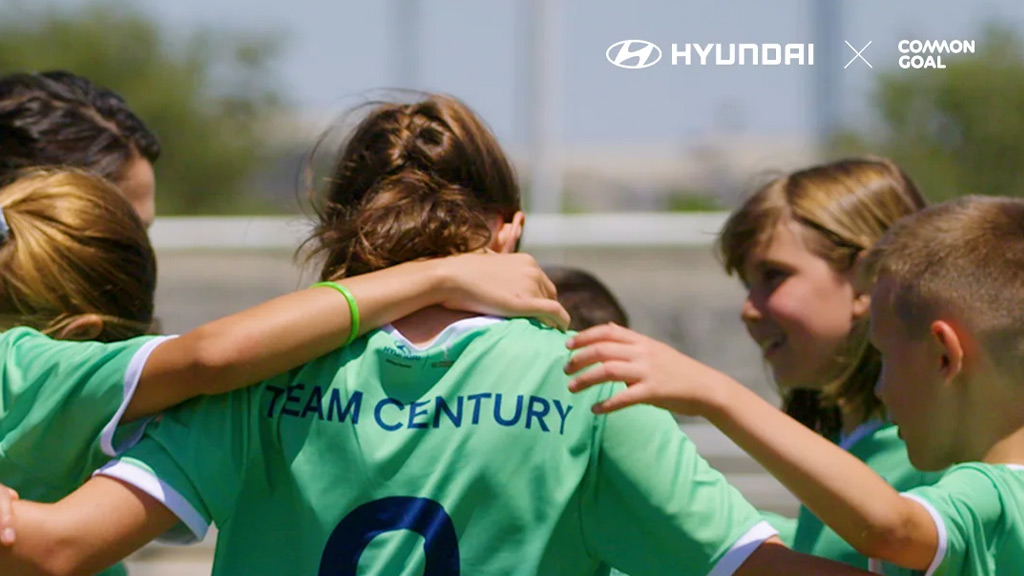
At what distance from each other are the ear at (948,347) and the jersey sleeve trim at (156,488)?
1.17m

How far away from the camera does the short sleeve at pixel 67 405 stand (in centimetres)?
198

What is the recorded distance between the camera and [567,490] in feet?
6.25

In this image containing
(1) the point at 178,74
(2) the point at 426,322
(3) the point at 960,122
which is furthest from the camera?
(1) the point at 178,74

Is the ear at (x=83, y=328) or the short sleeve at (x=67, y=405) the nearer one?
the short sleeve at (x=67, y=405)

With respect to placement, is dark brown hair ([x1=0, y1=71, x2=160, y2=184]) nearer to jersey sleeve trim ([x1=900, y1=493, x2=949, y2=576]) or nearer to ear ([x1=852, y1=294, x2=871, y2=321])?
ear ([x1=852, y1=294, x2=871, y2=321])

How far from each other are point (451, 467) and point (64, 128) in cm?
161

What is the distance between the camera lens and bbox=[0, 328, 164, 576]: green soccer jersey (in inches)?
78.1

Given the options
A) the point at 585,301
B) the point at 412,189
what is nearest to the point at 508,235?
the point at 412,189

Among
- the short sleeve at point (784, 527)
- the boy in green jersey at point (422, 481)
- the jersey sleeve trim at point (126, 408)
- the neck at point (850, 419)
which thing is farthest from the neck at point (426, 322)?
the neck at point (850, 419)

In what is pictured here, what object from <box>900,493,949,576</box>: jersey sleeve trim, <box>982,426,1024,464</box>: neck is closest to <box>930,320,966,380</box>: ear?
<box>982,426,1024,464</box>: neck

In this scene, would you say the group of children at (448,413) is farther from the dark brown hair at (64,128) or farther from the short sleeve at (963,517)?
the dark brown hair at (64,128)

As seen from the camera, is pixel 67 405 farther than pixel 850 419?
No

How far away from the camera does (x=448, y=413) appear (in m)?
1.94

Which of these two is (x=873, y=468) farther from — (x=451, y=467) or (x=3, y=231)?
(x=3, y=231)
